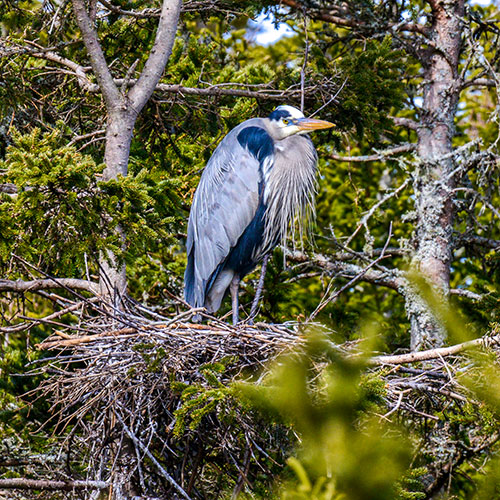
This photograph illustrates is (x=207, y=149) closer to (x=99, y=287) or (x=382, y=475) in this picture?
(x=99, y=287)

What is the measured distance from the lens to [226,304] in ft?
17.1

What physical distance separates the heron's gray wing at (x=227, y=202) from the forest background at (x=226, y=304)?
274 millimetres

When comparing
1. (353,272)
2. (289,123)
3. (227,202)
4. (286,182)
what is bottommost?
(353,272)

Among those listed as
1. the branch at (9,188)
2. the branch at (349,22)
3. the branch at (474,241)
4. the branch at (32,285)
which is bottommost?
the branch at (32,285)

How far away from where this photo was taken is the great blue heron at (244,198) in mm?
4621

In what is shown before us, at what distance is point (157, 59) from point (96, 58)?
12.1 inches

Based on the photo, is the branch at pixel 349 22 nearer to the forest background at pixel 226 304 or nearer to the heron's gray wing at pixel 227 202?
the forest background at pixel 226 304

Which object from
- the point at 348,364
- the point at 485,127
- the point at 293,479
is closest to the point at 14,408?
the point at 293,479

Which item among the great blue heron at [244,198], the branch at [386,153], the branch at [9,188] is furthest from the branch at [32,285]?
the branch at [386,153]

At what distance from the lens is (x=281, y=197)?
4.77 meters

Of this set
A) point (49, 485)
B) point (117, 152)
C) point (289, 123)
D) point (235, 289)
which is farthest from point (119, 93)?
point (49, 485)

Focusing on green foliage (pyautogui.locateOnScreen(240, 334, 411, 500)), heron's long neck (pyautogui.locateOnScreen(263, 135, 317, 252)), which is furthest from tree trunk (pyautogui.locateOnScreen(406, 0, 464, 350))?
green foliage (pyautogui.locateOnScreen(240, 334, 411, 500))

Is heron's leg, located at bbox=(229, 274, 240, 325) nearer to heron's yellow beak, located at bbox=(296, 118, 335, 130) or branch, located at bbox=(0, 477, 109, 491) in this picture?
heron's yellow beak, located at bbox=(296, 118, 335, 130)

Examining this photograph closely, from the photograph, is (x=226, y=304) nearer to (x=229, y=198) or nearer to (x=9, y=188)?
(x=229, y=198)
